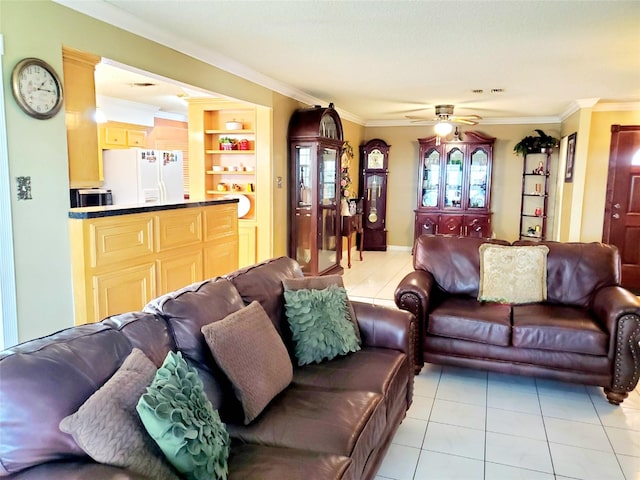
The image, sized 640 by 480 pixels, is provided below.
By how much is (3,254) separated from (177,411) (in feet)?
5.60

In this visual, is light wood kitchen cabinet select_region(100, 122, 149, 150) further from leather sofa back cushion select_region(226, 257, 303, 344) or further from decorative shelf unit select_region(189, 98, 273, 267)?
leather sofa back cushion select_region(226, 257, 303, 344)

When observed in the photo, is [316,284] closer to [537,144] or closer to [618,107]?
[618,107]

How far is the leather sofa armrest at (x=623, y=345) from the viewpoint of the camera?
281 cm

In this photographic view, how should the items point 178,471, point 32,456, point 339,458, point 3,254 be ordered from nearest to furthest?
point 32,456 < point 178,471 < point 339,458 < point 3,254

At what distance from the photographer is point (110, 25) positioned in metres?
2.98

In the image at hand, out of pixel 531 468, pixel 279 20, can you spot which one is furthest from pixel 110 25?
pixel 531 468

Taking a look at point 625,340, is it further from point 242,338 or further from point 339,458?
point 242,338

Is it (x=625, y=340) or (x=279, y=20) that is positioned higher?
(x=279, y=20)

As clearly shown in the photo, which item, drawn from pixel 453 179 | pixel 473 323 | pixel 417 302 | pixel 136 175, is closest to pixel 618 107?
pixel 453 179

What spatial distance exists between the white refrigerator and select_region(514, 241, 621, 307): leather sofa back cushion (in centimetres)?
381

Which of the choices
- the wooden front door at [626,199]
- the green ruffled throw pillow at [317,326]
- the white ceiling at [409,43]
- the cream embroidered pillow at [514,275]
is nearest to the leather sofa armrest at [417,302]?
the cream embroidered pillow at [514,275]

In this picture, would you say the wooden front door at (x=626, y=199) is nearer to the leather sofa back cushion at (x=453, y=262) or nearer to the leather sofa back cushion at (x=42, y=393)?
the leather sofa back cushion at (x=453, y=262)

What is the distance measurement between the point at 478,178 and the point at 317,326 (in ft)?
20.1

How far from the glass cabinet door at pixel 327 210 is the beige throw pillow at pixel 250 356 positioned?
3648 millimetres
